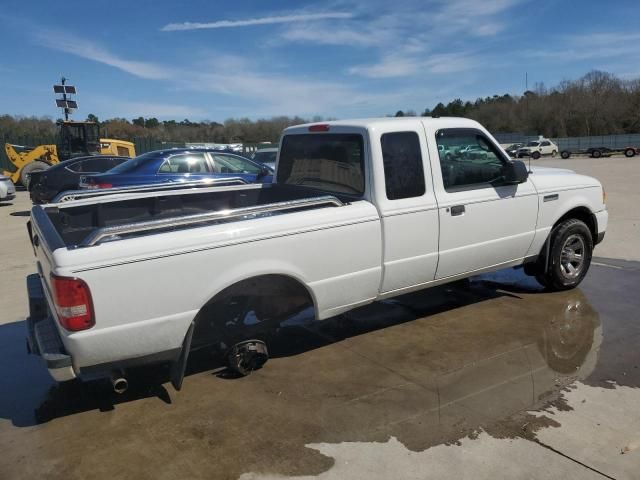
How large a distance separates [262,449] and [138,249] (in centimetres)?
146

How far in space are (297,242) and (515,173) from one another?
2.42 metres

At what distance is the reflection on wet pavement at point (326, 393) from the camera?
327cm

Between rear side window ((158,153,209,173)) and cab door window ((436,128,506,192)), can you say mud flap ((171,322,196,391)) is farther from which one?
rear side window ((158,153,209,173))

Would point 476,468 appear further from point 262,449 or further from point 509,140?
point 509,140

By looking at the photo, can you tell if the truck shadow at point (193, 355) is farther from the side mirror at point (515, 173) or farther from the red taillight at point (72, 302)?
the side mirror at point (515, 173)

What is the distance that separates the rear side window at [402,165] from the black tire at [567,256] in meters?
2.06

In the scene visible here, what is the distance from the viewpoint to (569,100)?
87.2 m

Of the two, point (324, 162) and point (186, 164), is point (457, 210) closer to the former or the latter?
Result: point (324, 162)

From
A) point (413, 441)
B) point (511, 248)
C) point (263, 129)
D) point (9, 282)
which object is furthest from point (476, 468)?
point (263, 129)

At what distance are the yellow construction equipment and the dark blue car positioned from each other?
1470cm

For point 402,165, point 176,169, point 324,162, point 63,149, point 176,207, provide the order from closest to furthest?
point 402,165
point 324,162
point 176,207
point 176,169
point 63,149

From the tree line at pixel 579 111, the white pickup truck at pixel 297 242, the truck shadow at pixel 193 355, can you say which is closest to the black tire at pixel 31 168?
the truck shadow at pixel 193 355

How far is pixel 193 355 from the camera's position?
4762 mm

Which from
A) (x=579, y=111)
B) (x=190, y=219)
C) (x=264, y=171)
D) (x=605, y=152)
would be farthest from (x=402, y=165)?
(x=579, y=111)
